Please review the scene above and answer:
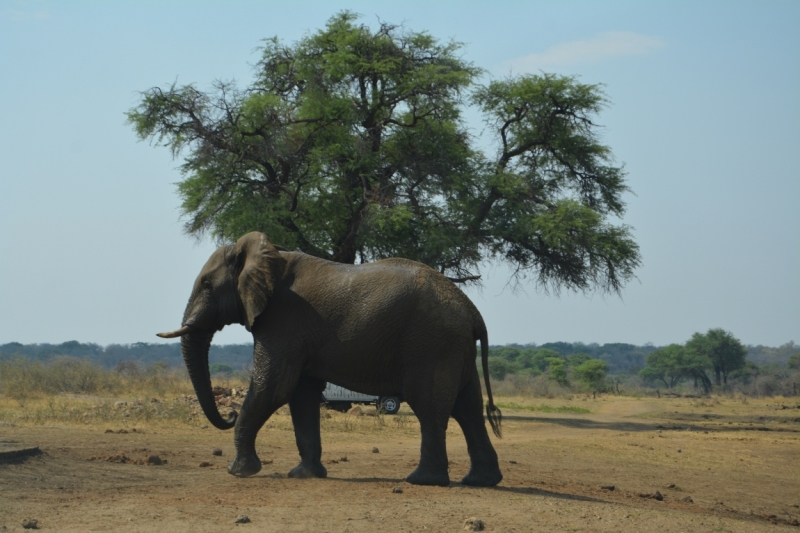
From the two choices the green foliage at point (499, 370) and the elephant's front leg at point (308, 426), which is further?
the green foliage at point (499, 370)

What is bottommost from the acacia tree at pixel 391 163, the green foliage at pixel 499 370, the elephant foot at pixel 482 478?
the elephant foot at pixel 482 478

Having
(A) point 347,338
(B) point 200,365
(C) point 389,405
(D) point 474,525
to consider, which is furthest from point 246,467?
(C) point 389,405

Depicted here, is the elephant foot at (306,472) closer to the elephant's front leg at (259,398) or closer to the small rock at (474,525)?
the elephant's front leg at (259,398)

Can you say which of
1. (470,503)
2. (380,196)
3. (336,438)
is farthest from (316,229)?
(470,503)

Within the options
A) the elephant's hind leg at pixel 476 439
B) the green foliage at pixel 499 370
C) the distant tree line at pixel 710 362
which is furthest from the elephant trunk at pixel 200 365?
the distant tree line at pixel 710 362

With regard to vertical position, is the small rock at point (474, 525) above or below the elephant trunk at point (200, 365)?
below

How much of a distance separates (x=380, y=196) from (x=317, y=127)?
9.81 feet

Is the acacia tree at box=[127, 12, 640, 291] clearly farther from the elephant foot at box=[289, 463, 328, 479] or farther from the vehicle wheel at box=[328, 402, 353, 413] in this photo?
the elephant foot at box=[289, 463, 328, 479]

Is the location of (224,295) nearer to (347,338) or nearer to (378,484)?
(347,338)

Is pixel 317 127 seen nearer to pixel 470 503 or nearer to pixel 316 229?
pixel 316 229

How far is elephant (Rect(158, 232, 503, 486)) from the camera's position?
32.7 feet

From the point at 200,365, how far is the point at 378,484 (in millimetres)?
2593

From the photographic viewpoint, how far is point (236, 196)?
26484 millimetres

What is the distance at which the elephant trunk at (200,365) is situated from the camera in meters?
11.0
